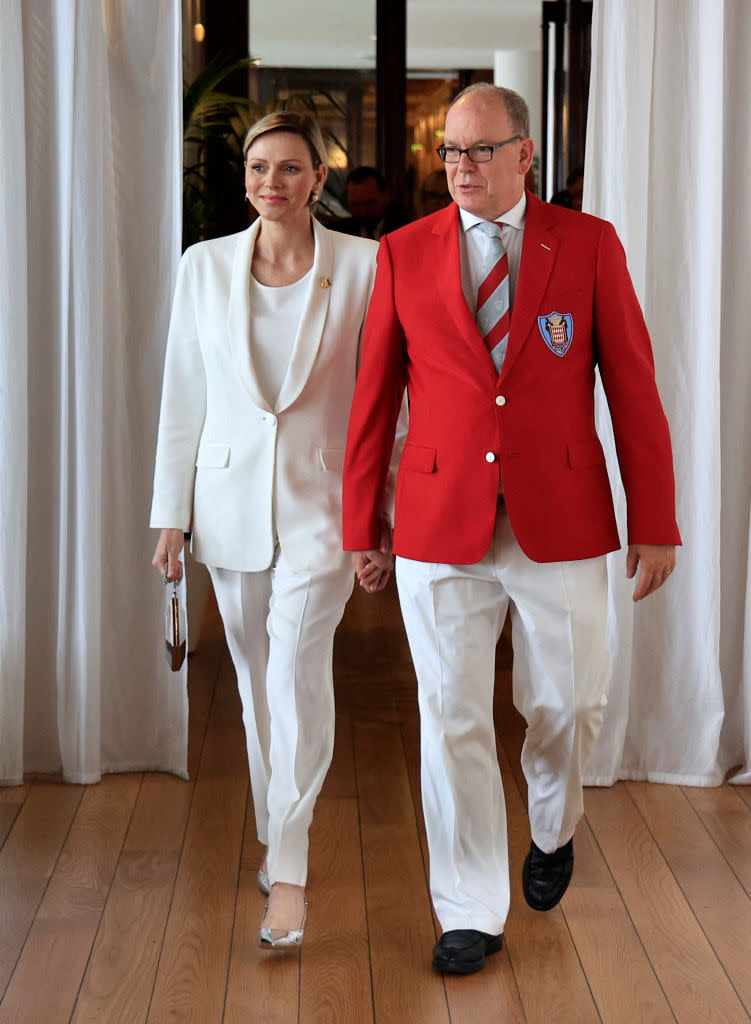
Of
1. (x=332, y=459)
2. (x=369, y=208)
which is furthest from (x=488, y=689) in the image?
(x=369, y=208)

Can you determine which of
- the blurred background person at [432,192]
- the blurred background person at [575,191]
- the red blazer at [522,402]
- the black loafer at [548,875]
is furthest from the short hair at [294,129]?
the blurred background person at [432,192]

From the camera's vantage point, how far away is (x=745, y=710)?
3.33 metres

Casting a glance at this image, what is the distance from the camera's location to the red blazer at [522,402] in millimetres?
2203

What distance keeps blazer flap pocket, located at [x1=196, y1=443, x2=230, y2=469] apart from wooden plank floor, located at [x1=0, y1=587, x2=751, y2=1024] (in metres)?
0.96

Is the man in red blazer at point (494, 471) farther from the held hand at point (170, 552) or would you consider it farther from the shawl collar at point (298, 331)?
the held hand at point (170, 552)

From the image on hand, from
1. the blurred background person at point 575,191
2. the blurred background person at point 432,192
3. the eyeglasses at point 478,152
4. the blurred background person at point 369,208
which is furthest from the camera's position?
the blurred background person at point 432,192

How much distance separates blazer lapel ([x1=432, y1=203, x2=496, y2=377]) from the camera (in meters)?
2.19

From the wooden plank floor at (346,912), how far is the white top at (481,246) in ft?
4.23

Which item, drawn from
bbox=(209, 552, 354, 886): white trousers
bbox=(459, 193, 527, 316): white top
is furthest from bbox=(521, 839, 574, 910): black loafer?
bbox=(459, 193, 527, 316): white top

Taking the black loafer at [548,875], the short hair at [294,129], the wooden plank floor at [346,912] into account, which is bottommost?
the wooden plank floor at [346,912]

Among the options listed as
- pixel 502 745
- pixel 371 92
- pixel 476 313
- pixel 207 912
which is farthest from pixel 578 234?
pixel 371 92

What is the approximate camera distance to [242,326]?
240 cm

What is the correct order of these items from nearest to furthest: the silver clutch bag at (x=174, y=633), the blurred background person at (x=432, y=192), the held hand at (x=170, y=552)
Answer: the held hand at (x=170, y=552) < the silver clutch bag at (x=174, y=633) < the blurred background person at (x=432, y=192)

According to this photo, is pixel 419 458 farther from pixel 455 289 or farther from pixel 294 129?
pixel 294 129
